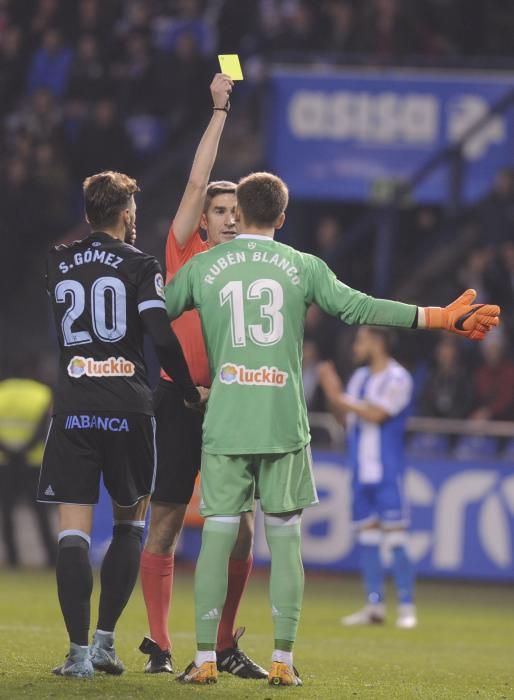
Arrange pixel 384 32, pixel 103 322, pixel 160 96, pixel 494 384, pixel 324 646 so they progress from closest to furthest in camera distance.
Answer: pixel 103 322 → pixel 324 646 → pixel 494 384 → pixel 384 32 → pixel 160 96

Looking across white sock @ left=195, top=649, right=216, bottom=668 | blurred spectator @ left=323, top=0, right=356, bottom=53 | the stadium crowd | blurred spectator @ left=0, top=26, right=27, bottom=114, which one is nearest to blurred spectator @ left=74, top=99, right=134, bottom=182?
the stadium crowd

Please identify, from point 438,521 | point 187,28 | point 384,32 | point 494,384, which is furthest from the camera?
point 187,28

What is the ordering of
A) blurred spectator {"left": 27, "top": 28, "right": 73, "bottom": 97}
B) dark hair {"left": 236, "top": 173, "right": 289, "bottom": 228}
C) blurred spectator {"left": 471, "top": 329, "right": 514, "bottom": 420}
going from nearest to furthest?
1. dark hair {"left": 236, "top": 173, "right": 289, "bottom": 228}
2. blurred spectator {"left": 471, "top": 329, "right": 514, "bottom": 420}
3. blurred spectator {"left": 27, "top": 28, "right": 73, "bottom": 97}

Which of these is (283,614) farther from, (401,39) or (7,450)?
(401,39)

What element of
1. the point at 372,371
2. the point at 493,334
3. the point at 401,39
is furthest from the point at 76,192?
→ the point at 372,371

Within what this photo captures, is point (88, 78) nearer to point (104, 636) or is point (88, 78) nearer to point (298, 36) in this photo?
point (298, 36)

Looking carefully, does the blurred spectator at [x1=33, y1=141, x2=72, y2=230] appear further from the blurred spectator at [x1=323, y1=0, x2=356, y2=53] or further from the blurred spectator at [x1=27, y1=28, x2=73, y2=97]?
the blurred spectator at [x1=323, y1=0, x2=356, y2=53]

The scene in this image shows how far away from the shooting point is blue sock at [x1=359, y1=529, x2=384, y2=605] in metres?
11.7

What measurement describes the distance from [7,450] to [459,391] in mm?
4409

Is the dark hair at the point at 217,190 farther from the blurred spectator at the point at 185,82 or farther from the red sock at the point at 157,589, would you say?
the blurred spectator at the point at 185,82

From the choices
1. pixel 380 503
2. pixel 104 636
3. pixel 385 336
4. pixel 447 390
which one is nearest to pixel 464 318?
pixel 104 636

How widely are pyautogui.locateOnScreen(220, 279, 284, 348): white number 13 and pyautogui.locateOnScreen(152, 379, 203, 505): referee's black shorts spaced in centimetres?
67

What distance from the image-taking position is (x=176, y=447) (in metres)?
7.20

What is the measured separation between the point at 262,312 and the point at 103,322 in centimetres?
68
